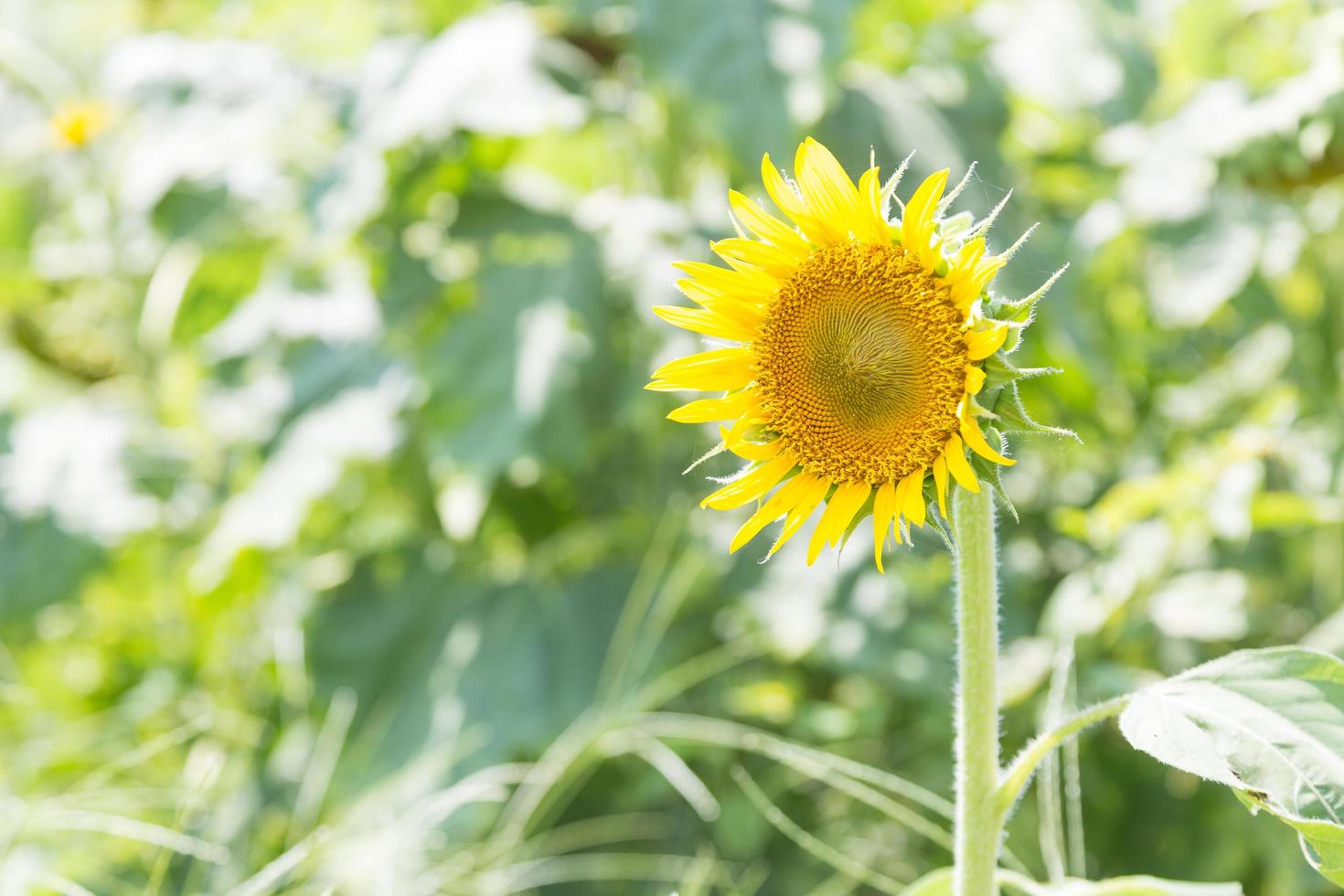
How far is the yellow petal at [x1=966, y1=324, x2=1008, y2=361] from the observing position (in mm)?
584

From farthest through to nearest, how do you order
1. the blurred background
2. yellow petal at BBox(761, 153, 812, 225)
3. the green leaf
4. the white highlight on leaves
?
the white highlight on leaves < the blurred background < yellow petal at BBox(761, 153, 812, 225) < the green leaf

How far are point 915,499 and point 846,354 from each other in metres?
0.09

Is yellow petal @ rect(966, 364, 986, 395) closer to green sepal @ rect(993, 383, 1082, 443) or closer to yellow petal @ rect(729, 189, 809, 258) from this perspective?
green sepal @ rect(993, 383, 1082, 443)

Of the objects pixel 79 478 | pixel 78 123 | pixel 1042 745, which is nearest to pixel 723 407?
pixel 1042 745

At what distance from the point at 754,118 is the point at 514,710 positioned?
0.76m

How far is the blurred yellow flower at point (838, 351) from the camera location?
0.62 meters

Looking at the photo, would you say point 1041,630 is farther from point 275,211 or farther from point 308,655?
point 275,211

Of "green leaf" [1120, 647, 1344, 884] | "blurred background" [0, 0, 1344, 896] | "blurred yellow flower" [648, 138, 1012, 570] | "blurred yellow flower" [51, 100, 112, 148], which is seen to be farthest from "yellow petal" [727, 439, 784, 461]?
"blurred yellow flower" [51, 100, 112, 148]

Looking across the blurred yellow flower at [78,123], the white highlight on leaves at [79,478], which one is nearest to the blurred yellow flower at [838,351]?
the white highlight on leaves at [79,478]

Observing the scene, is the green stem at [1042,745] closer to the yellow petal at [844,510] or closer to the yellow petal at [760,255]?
the yellow petal at [844,510]

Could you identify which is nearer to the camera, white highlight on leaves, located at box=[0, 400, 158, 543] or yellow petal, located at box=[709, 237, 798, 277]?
yellow petal, located at box=[709, 237, 798, 277]

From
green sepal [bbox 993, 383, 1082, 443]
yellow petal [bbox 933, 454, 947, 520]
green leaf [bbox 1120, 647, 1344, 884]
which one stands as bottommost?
green leaf [bbox 1120, 647, 1344, 884]

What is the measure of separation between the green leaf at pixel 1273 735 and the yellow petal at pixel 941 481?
0.12 meters

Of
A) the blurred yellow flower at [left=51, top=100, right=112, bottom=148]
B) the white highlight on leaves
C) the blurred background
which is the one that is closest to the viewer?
the blurred background
